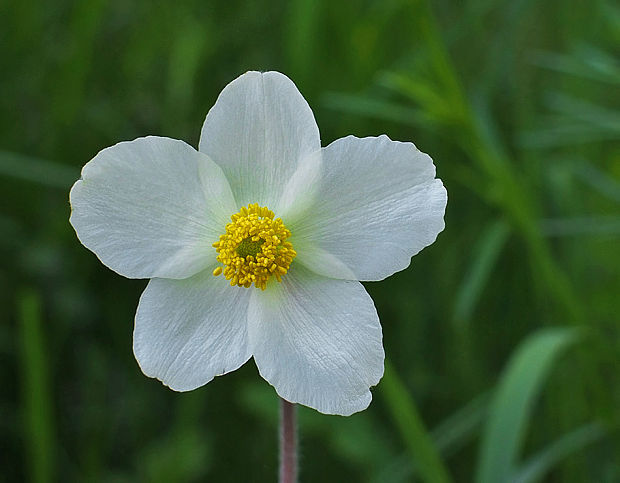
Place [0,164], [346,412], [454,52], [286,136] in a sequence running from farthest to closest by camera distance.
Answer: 1. [454,52]
2. [0,164]
3. [286,136]
4. [346,412]

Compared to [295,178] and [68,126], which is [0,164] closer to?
[68,126]

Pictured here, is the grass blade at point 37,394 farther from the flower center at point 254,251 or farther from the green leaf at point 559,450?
the green leaf at point 559,450

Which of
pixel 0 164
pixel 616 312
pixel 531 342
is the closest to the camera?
pixel 531 342

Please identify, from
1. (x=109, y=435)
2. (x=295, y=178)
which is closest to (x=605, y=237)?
(x=295, y=178)

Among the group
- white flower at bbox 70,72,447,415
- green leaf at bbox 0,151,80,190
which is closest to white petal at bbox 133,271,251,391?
white flower at bbox 70,72,447,415

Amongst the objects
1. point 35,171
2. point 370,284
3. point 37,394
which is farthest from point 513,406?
point 35,171

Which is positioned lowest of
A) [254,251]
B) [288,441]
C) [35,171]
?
[35,171]

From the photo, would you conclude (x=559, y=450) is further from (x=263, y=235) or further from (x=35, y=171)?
(x=35, y=171)
